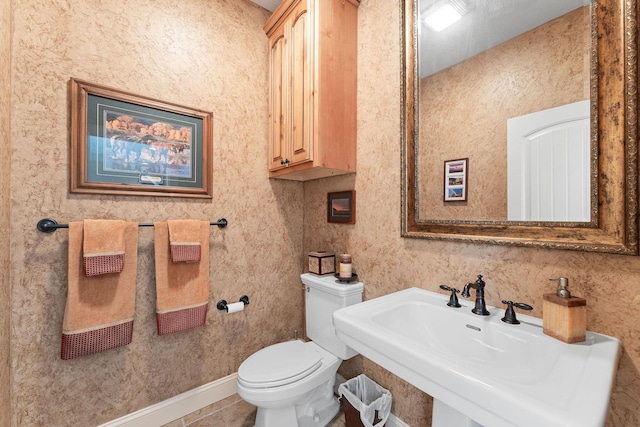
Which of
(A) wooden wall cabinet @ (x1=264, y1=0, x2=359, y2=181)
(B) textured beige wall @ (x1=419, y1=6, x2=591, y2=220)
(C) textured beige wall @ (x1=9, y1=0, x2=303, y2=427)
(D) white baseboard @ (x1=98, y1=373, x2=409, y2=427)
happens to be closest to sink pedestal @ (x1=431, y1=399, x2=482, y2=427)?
(D) white baseboard @ (x1=98, y1=373, x2=409, y2=427)

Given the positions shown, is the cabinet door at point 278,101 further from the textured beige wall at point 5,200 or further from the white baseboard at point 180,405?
the white baseboard at point 180,405

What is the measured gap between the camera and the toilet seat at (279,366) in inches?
49.8

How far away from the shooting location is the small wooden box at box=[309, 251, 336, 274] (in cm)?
171

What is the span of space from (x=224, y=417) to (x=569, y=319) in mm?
1857

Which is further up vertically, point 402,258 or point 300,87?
point 300,87

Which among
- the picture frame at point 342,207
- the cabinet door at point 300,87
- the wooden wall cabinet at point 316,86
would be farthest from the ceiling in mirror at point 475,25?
the picture frame at point 342,207

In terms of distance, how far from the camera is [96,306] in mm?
1253

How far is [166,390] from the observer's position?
5.06 ft

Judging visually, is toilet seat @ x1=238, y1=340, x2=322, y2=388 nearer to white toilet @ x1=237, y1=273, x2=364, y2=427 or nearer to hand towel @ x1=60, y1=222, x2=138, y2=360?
white toilet @ x1=237, y1=273, x2=364, y2=427

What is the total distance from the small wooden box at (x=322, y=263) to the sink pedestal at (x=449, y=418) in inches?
37.2

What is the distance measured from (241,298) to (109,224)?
89 cm

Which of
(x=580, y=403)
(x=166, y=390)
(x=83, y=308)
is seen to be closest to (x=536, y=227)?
(x=580, y=403)

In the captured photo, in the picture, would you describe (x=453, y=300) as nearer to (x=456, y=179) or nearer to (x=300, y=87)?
(x=456, y=179)

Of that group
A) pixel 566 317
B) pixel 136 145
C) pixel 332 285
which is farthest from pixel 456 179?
pixel 136 145
